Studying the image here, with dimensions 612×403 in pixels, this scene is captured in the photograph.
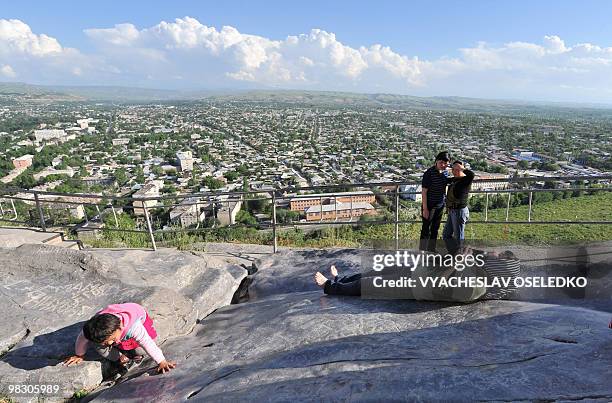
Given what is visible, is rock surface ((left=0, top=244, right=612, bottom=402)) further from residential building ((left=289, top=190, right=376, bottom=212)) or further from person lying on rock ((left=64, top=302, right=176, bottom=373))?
residential building ((left=289, top=190, right=376, bottom=212))

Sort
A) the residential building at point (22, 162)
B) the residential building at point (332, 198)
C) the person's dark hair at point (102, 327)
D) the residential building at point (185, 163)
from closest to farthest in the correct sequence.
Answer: the person's dark hair at point (102, 327), the residential building at point (332, 198), the residential building at point (22, 162), the residential building at point (185, 163)

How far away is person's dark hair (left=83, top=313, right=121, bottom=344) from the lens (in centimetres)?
334

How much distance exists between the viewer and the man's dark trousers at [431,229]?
5.31 m

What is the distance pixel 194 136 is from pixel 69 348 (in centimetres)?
8447

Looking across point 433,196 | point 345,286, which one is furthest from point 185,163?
point 345,286

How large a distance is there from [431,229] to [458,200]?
68cm

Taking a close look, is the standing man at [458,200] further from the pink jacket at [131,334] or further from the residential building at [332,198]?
the pink jacket at [131,334]

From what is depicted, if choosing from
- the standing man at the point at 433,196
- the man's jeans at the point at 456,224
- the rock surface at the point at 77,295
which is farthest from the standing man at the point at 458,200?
the rock surface at the point at 77,295

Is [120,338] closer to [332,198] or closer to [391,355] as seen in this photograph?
[391,355]

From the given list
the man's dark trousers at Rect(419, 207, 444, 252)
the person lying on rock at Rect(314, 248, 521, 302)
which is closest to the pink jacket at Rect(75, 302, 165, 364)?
the person lying on rock at Rect(314, 248, 521, 302)

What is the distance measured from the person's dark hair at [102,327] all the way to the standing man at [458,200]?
3.66 m

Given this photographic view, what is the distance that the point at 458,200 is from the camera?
493 cm

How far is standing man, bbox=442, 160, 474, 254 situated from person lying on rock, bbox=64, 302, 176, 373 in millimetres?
3446

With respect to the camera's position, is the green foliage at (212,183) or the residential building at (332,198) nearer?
the residential building at (332,198)
